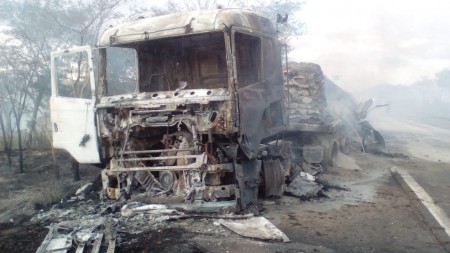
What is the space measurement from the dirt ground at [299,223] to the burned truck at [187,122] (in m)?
0.61

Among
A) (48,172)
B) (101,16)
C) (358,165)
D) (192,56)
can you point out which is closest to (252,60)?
(192,56)

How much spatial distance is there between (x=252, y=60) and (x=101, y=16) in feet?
34.5

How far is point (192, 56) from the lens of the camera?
25.8 feet

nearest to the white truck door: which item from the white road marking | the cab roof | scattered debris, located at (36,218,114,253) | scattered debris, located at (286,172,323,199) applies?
the cab roof

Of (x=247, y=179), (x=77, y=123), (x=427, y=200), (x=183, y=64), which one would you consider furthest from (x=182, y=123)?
(x=427, y=200)

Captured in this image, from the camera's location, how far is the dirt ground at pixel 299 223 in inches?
180

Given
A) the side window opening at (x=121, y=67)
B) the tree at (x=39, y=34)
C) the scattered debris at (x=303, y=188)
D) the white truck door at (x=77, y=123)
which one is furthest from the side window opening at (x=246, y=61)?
the tree at (x=39, y=34)

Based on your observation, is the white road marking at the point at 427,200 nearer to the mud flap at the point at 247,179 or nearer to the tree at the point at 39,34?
the mud flap at the point at 247,179

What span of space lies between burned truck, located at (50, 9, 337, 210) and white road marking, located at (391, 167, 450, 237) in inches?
91.8

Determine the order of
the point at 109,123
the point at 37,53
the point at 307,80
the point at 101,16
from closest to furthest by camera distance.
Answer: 1. the point at 109,123
2. the point at 307,80
3. the point at 37,53
4. the point at 101,16

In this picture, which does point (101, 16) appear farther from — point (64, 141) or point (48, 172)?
point (64, 141)

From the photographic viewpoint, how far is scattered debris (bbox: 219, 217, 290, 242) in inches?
186

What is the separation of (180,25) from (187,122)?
5.04 feet

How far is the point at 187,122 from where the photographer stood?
5.76 m
